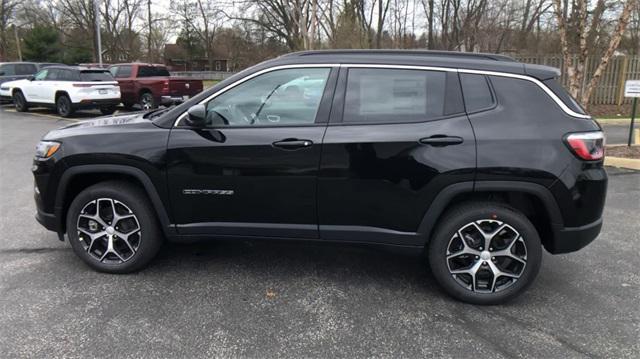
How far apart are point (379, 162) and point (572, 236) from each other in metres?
1.45

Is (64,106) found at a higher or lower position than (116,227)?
higher

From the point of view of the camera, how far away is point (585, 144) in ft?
10.5

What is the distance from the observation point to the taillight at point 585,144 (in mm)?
3199

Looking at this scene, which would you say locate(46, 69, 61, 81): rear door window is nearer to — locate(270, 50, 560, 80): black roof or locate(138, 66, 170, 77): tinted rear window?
locate(138, 66, 170, 77): tinted rear window

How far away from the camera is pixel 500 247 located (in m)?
3.42

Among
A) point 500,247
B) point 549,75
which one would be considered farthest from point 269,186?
point 549,75

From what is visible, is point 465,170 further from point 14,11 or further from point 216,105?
point 14,11

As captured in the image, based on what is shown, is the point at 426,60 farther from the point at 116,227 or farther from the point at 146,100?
the point at 146,100

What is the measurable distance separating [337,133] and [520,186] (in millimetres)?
1298

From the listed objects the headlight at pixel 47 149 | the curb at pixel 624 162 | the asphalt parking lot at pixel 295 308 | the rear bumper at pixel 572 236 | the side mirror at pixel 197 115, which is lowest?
the asphalt parking lot at pixel 295 308

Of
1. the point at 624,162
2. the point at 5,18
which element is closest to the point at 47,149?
the point at 624,162

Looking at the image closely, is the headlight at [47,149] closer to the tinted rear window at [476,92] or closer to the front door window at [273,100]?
the front door window at [273,100]

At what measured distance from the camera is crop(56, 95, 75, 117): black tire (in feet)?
49.8

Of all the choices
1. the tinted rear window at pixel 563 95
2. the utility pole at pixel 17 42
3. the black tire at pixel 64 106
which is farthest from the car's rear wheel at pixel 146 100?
the utility pole at pixel 17 42
